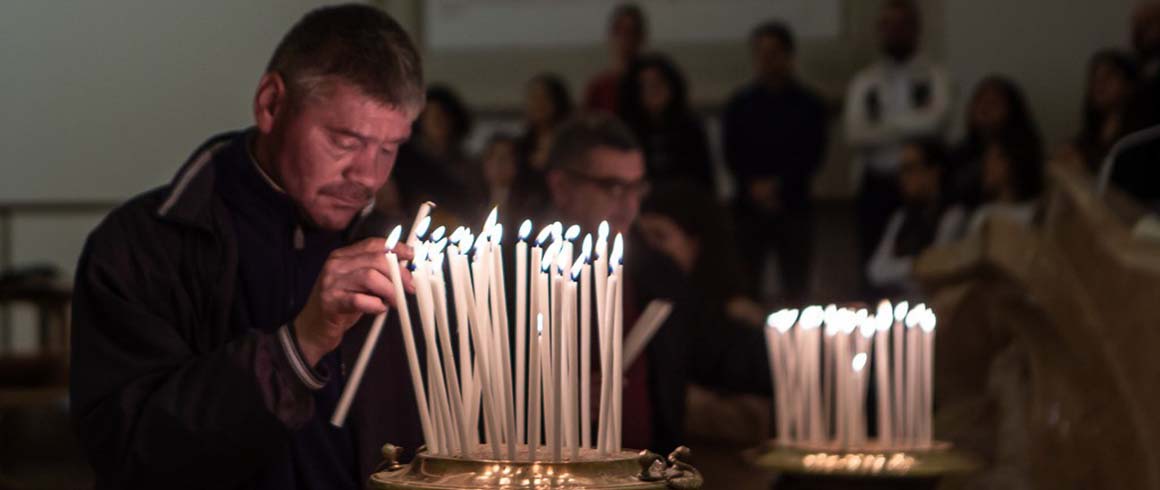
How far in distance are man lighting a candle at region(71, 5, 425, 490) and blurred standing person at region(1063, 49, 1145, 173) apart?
5.09 m

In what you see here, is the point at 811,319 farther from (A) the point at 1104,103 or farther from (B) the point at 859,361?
(A) the point at 1104,103

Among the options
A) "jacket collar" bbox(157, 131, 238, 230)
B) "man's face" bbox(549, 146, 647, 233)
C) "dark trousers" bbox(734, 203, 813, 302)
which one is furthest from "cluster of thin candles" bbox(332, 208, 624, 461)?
"dark trousers" bbox(734, 203, 813, 302)

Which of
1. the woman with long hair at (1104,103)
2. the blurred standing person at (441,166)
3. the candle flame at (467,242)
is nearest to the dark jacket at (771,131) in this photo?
the blurred standing person at (441,166)

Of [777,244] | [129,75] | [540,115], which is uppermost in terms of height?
[129,75]

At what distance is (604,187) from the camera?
4711mm

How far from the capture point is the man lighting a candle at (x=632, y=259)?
14.6ft

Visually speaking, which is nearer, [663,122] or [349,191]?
[349,191]

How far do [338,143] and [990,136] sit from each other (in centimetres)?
610

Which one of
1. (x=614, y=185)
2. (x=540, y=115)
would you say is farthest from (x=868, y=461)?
(x=540, y=115)

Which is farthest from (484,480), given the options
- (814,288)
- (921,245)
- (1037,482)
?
(814,288)

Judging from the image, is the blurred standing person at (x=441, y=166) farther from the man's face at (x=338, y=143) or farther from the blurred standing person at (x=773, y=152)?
the man's face at (x=338, y=143)

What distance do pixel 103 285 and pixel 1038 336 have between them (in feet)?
9.08

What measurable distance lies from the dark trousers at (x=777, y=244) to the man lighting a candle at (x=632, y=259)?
413 centimetres

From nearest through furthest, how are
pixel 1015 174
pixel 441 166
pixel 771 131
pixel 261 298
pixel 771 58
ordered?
pixel 261 298 → pixel 441 166 → pixel 1015 174 → pixel 771 58 → pixel 771 131
